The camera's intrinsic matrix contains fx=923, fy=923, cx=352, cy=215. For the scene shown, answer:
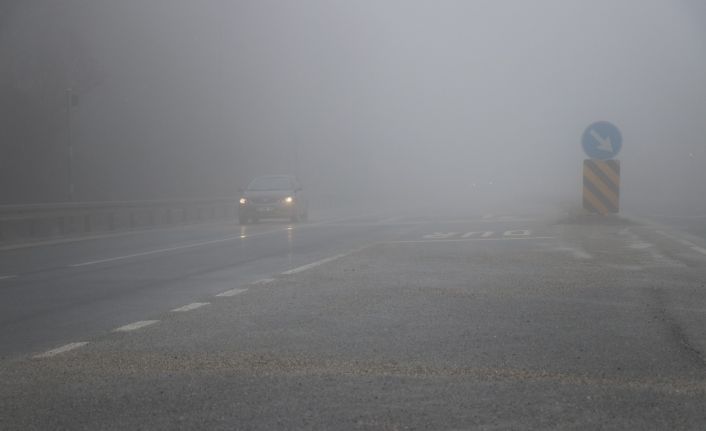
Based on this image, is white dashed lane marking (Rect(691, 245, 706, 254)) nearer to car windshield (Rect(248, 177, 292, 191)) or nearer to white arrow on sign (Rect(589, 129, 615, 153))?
white arrow on sign (Rect(589, 129, 615, 153))

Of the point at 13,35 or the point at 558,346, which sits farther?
the point at 13,35

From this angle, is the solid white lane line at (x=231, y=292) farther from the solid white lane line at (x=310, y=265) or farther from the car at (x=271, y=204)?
the car at (x=271, y=204)

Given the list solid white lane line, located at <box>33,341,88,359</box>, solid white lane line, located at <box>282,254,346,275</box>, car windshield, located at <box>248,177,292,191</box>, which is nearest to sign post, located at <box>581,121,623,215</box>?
solid white lane line, located at <box>282,254,346,275</box>

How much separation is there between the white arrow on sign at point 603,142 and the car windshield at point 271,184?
14.0 metres

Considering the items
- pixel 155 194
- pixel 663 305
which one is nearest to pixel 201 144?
pixel 155 194

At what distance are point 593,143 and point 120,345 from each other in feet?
55.1

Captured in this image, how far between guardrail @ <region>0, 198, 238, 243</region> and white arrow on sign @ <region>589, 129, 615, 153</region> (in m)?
14.9

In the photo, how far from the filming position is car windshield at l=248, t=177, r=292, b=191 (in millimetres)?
33594

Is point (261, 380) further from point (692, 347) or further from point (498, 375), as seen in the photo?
point (692, 347)

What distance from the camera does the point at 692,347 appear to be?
21.3 feet

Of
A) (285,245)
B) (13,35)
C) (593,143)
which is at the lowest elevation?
(285,245)

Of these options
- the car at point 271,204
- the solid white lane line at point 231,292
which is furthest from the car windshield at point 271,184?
the solid white lane line at point 231,292

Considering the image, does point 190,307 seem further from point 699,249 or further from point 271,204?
point 271,204

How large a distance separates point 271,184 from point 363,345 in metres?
27.7
